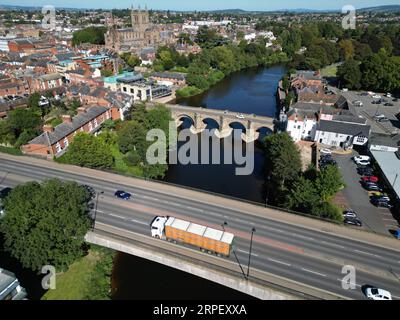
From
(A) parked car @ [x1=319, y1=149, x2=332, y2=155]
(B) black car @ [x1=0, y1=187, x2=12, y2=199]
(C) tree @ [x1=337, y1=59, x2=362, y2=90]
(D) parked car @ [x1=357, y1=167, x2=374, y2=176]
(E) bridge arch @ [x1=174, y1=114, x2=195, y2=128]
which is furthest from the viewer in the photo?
(C) tree @ [x1=337, y1=59, x2=362, y2=90]

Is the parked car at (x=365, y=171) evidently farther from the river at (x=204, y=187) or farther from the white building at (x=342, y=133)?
the river at (x=204, y=187)

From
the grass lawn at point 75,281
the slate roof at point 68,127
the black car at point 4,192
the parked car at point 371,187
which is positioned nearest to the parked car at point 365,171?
the parked car at point 371,187

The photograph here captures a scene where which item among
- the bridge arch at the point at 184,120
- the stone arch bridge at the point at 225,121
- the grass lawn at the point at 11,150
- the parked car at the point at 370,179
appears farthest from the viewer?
the bridge arch at the point at 184,120

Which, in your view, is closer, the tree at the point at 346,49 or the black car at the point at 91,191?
the black car at the point at 91,191

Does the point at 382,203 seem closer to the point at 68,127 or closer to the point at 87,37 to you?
the point at 68,127

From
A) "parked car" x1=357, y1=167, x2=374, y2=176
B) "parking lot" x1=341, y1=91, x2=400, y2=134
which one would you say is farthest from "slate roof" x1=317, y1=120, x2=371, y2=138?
"parked car" x1=357, y1=167, x2=374, y2=176

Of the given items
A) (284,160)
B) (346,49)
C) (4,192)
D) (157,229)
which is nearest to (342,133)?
(284,160)

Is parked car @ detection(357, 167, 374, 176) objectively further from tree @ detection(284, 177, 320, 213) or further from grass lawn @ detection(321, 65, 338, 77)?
grass lawn @ detection(321, 65, 338, 77)
